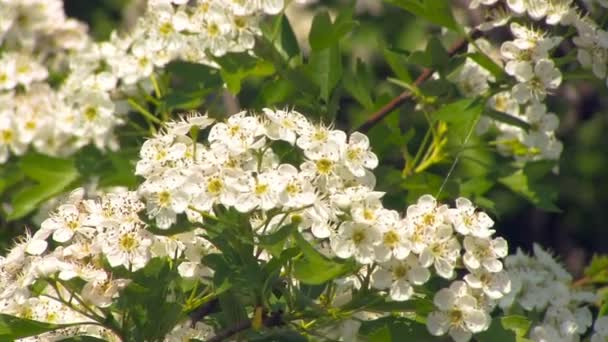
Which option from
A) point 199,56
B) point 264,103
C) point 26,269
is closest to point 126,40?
point 199,56

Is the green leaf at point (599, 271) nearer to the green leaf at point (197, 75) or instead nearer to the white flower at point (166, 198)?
the green leaf at point (197, 75)

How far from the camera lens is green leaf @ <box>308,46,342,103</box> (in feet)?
8.60

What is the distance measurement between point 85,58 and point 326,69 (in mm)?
866

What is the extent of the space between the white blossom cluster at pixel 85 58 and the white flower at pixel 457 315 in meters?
0.76

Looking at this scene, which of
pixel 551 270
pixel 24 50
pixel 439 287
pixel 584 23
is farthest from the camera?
pixel 24 50

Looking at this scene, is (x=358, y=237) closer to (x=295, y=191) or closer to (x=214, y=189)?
(x=295, y=191)

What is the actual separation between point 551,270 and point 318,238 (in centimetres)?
79

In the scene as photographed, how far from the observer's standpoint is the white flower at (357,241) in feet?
7.03

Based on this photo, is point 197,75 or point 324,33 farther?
point 197,75

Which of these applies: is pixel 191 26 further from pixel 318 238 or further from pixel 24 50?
pixel 24 50

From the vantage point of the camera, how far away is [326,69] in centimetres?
264

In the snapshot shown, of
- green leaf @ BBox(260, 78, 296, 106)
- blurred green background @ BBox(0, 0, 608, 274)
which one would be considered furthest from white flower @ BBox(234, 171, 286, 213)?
blurred green background @ BBox(0, 0, 608, 274)

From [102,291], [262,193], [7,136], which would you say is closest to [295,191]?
[262,193]

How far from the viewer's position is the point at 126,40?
3.19m
